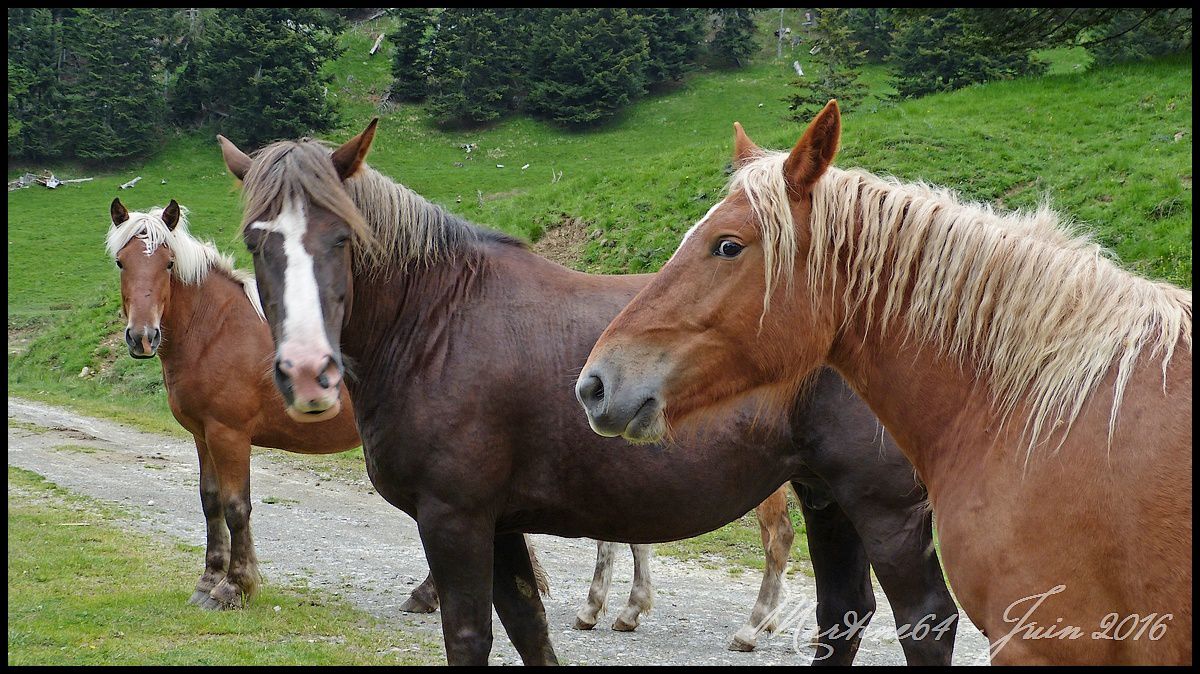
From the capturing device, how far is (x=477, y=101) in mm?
47969

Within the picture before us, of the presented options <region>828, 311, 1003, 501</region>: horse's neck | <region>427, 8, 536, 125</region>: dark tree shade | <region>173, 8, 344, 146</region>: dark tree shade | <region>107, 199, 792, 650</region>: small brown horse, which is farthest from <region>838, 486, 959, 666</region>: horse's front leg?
<region>427, 8, 536, 125</region>: dark tree shade

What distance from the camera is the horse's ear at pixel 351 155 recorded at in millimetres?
3855

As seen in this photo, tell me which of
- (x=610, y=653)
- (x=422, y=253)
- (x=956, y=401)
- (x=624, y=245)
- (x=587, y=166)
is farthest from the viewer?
(x=587, y=166)

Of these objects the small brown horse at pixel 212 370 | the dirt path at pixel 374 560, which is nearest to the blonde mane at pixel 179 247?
the small brown horse at pixel 212 370

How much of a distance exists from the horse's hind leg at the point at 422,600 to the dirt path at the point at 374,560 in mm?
77

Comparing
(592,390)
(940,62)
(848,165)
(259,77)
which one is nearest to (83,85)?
(259,77)

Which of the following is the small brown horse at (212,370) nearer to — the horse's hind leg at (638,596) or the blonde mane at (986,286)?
the horse's hind leg at (638,596)

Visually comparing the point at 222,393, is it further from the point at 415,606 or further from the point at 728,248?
the point at 728,248

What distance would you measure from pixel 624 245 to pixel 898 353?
1341 cm

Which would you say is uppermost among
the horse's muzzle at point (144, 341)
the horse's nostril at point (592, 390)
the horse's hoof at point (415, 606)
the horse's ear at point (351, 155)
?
the horse's ear at point (351, 155)

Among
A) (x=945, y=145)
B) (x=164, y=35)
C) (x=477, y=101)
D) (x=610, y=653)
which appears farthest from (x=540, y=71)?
(x=610, y=653)

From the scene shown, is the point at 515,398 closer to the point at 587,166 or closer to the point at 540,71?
the point at 587,166

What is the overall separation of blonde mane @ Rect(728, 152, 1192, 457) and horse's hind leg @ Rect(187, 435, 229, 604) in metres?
6.01

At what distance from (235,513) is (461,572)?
4034 mm
